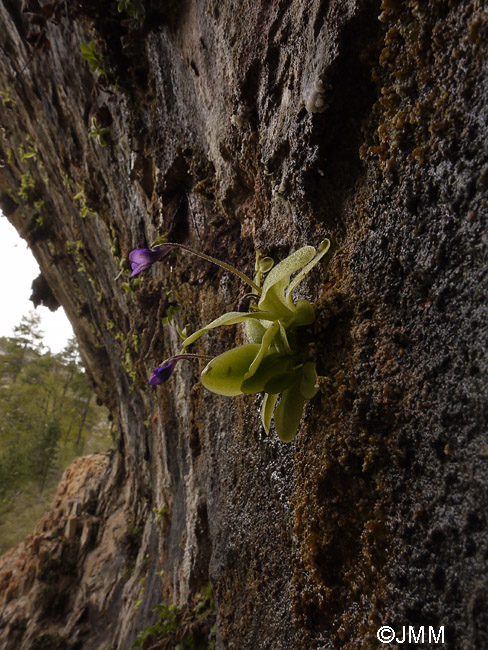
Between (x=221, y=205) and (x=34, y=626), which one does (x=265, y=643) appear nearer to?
(x=221, y=205)

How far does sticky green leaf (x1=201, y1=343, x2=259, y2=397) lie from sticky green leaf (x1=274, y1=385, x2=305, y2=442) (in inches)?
5.9

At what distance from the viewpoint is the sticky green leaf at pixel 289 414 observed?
1178 millimetres

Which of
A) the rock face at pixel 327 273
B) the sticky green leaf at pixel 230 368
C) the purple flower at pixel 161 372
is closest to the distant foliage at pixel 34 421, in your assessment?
the rock face at pixel 327 273

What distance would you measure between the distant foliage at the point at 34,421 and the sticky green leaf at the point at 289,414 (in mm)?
13744

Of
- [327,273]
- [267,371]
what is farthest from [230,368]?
[327,273]

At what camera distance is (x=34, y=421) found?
13594 millimetres

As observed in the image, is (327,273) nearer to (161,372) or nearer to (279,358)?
(279,358)

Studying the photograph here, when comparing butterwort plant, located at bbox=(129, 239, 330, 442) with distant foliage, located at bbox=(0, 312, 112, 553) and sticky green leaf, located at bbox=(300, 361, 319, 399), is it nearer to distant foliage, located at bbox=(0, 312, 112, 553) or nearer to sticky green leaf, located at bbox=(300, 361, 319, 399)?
sticky green leaf, located at bbox=(300, 361, 319, 399)

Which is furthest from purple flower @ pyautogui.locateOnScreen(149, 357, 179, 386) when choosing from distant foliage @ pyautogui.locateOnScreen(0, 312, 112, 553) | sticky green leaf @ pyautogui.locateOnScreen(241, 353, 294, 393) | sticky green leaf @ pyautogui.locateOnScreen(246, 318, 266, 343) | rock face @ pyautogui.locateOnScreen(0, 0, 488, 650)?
distant foliage @ pyautogui.locateOnScreen(0, 312, 112, 553)

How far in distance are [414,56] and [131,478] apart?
245 inches

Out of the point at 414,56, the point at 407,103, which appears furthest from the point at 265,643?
the point at 414,56

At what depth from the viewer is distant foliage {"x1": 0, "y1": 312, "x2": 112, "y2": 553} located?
12.6 m

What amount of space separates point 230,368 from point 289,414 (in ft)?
0.74

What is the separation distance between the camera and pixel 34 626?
5500 millimetres
